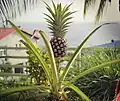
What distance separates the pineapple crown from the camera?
2777mm

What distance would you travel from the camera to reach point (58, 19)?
2795 millimetres

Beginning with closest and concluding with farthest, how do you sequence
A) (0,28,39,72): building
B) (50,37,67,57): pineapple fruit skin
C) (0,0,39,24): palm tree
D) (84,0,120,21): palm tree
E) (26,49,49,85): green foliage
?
(0,0,39,24): palm tree
(50,37,67,57): pineapple fruit skin
(26,49,49,85): green foliage
(84,0,120,21): palm tree
(0,28,39,72): building

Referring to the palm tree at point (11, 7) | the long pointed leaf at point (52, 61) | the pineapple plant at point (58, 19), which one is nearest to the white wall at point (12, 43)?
the pineapple plant at point (58, 19)

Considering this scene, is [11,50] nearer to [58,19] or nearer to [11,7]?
[58,19]

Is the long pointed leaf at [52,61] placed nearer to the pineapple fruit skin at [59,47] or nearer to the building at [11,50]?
the pineapple fruit skin at [59,47]

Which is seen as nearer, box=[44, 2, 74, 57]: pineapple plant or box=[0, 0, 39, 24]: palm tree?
box=[0, 0, 39, 24]: palm tree

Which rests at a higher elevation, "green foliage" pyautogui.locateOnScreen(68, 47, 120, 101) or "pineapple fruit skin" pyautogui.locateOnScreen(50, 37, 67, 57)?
"pineapple fruit skin" pyautogui.locateOnScreen(50, 37, 67, 57)

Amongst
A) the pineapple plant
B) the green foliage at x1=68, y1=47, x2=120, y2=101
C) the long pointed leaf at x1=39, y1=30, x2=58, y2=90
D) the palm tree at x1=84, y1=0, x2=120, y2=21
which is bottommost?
the green foliage at x1=68, y1=47, x2=120, y2=101

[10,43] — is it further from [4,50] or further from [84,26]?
[84,26]

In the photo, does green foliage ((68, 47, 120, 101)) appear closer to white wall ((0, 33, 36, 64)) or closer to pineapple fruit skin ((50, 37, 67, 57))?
pineapple fruit skin ((50, 37, 67, 57))

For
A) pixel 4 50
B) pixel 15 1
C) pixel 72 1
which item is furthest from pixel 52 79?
pixel 4 50

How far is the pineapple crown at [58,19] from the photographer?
9.11 ft

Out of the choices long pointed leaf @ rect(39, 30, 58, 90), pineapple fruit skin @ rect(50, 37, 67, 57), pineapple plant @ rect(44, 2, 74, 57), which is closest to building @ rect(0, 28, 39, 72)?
pineapple plant @ rect(44, 2, 74, 57)

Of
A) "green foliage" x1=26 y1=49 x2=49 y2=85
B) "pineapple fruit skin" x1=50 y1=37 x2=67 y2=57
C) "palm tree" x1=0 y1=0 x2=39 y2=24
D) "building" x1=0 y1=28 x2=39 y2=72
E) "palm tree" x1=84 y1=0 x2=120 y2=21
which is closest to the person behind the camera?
"palm tree" x1=0 y1=0 x2=39 y2=24
